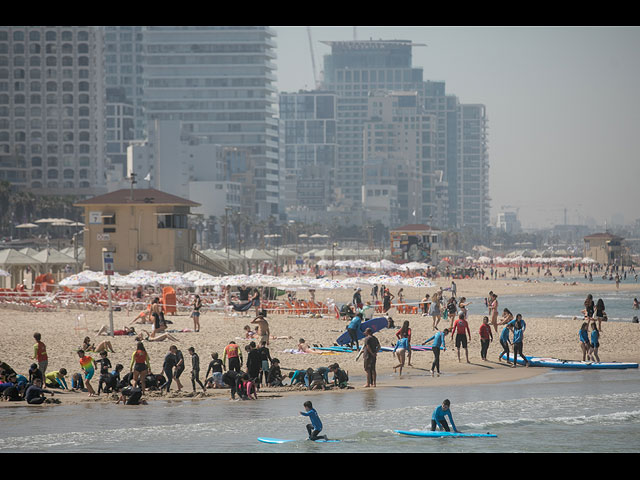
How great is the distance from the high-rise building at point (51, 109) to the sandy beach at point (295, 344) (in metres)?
124

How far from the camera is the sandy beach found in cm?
2472

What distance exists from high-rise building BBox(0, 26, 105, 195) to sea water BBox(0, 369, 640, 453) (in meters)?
142

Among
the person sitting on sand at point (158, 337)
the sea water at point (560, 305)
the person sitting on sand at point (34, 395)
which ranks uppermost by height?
the person sitting on sand at point (158, 337)

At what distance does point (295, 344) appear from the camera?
30.5 meters

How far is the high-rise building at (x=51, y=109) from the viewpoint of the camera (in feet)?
519

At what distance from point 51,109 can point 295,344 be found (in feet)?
458

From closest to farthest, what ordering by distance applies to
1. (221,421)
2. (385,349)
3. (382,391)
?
(221,421) → (382,391) → (385,349)

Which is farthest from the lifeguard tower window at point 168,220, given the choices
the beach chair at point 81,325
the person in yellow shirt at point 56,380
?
the person in yellow shirt at point 56,380

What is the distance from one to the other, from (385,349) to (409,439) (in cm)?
1221

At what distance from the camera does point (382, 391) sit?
74.2 feet

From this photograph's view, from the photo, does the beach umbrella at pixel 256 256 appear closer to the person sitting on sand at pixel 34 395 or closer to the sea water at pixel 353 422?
the sea water at pixel 353 422
